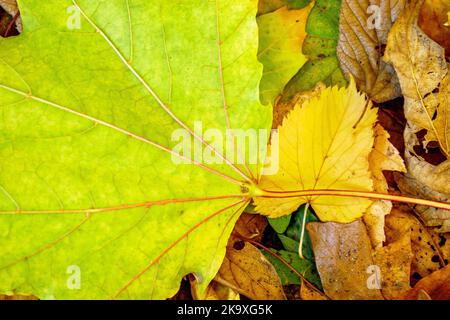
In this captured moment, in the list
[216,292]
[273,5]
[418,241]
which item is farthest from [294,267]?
[273,5]

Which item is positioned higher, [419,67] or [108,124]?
[419,67]

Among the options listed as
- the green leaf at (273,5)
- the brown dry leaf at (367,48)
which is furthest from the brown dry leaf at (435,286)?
the green leaf at (273,5)

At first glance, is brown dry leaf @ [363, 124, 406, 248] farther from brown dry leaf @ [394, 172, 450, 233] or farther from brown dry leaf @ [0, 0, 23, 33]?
brown dry leaf @ [0, 0, 23, 33]

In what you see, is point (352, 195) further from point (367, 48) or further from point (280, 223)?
point (367, 48)

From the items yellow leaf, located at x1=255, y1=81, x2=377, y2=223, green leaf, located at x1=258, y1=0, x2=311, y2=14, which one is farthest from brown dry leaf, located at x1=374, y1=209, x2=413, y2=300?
green leaf, located at x1=258, y1=0, x2=311, y2=14

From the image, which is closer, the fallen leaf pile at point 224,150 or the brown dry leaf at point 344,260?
the fallen leaf pile at point 224,150

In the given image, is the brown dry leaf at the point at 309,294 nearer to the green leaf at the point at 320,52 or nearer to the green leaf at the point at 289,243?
the green leaf at the point at 289,243
